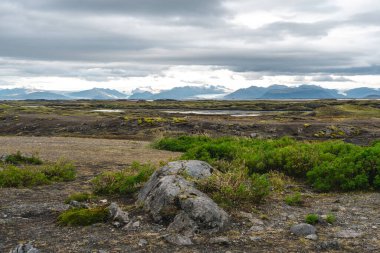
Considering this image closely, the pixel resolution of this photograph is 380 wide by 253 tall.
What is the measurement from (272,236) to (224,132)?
132 ft

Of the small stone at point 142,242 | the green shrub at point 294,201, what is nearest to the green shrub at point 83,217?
the small stone at point 142,242

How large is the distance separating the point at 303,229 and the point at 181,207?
10.2 ft

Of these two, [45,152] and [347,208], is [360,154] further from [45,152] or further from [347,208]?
[45,152]

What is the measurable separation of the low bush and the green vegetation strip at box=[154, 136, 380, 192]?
6.08m

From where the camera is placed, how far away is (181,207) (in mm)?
10188

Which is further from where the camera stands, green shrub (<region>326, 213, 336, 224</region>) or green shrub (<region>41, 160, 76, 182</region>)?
green shrub (<region>41, 160, 76, 182</region>)

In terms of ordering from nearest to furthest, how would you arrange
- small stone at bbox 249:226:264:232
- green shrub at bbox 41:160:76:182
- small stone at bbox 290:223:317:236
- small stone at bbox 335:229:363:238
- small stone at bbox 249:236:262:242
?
1. small stone at bbox 249:236:262:242
2. small stone at bbox 335:229:363:238
3. small stone at bbox 290:223:317:236
4. small stone at bbox 249:226:264:232
5. green shrub at bbox 41:160:76:182

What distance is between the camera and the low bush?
14941mm

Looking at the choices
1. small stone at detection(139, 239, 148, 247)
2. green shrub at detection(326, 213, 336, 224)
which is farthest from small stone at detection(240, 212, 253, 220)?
small stone at detection(139, 239, 148, 247)

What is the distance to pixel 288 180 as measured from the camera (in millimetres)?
16406

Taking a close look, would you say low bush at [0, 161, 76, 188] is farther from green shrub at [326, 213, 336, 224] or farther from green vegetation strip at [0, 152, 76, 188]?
green shrub at [326, 213, 336, 224]

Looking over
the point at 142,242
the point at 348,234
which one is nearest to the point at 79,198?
the point at 142,242

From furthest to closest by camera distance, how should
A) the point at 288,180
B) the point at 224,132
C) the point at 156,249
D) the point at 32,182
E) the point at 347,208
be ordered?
the point at 224,132
the point at 288,180
the point at 32,182
the point at 347,208
the point at 156,249

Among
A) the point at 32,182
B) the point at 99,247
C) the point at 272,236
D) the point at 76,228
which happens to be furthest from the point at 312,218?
the point at 32,182
